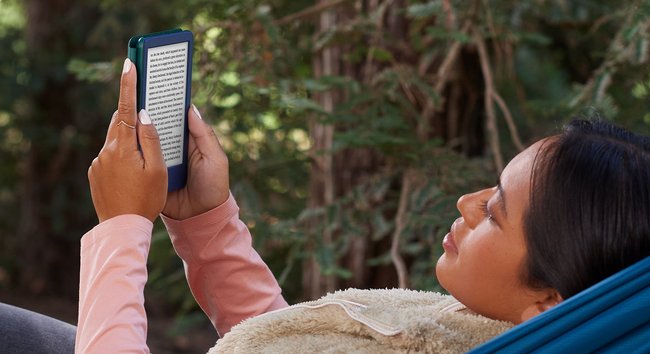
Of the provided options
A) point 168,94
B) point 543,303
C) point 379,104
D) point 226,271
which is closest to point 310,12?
point 379,104

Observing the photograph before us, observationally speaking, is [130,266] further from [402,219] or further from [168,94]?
[402,219]

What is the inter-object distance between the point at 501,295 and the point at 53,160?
394 cm

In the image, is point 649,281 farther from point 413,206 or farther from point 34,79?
point 34,79

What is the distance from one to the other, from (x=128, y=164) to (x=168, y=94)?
0.39 ft

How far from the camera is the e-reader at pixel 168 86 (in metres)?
1.22

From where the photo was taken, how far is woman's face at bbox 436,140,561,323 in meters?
1.14

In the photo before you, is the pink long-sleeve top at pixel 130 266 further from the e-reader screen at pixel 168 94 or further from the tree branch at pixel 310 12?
the tree branch at pixel 310 12

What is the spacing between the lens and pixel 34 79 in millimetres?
4492

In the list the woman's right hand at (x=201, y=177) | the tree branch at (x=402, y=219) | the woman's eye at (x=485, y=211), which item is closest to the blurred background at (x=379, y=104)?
the tree branch at (x=402, y=219)

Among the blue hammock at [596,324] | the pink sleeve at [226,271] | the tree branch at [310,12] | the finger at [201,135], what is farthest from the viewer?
the tree branch at [310,12]

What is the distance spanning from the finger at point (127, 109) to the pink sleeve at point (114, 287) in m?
0.10

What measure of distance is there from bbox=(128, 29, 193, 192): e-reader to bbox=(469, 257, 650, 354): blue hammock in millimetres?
469

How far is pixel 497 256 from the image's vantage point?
1.14 metres

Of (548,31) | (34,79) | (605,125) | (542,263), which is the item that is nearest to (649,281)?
(542,263)
